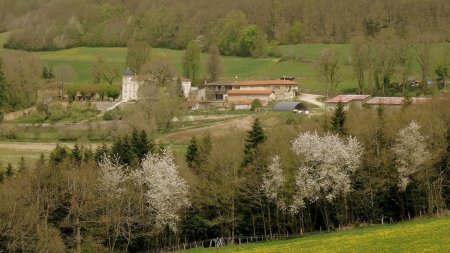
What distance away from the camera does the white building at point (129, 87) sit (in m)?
120

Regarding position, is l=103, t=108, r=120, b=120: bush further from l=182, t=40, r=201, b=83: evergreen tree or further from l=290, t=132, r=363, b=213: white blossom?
l=290, t=132, r=363, b=213: white blossom

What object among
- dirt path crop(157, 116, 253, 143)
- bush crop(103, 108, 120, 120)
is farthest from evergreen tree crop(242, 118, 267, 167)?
bush crop(103, 108, 120, 120)

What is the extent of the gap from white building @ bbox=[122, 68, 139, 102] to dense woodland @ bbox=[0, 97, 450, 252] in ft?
213

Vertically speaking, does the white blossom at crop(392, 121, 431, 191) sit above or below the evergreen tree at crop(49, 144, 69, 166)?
below

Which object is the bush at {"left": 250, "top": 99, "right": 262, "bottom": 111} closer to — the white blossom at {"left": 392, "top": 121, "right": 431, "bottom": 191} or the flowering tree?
the flowering tree

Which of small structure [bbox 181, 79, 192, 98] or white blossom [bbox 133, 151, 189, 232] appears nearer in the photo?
white blossom [bbox 133, 151, 189, 232]

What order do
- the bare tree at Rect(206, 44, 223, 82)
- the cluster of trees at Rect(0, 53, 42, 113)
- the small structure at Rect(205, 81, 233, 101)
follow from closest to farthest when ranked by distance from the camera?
1. the cluster of trees at Rect(0, 53, 42, 113)
2. the small structure at Rect(205, 81, 233, 101)
3. the bare tree at Rect(206, 44, 223, 82)

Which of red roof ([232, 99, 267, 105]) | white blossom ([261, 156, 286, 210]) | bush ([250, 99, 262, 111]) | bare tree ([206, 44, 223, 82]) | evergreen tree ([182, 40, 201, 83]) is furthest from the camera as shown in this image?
evergreen tree ([182, 40, 201, 83])

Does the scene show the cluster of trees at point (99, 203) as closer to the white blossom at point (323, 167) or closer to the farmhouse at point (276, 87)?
the white blossom at point (323, 167)

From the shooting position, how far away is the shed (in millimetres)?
97544

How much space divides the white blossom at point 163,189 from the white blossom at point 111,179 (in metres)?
1.11

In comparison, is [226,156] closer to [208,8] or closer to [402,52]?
[402,52]

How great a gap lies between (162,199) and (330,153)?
459 inches

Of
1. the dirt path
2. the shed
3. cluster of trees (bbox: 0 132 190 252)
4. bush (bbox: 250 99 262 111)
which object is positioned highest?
bush (bbox: 250 99 262 111)
